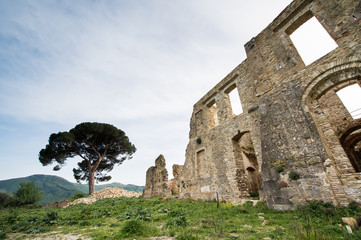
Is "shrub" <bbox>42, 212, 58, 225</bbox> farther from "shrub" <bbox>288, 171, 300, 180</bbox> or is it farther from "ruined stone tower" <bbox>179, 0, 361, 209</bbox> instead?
"shrub" <bbox>288, 171, 300, 180</bbox>

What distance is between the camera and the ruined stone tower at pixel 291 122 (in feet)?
14.7

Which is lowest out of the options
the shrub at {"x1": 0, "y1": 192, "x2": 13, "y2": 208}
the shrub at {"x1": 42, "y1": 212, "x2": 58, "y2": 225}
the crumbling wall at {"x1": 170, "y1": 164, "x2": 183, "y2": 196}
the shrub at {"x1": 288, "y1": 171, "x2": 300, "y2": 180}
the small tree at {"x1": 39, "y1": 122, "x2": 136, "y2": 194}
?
the shrub at {"x1": 42, "y1": 212, "x2": 58, "y2": 225}

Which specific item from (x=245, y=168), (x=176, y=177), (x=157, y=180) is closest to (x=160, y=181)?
(x=157, y=180)

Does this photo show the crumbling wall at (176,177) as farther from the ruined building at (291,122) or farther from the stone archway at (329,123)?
the stone archway at (329,123)

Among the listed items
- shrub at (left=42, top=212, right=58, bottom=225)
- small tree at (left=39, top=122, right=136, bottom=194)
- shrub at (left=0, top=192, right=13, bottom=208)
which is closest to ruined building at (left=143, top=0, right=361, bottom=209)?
shrub at (left=42, top=212, right=58, bottom=225)

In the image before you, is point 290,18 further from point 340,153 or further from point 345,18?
point 340,153

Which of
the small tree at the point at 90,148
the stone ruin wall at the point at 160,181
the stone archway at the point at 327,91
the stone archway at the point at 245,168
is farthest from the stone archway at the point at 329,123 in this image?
the small tree at the point at 90,148

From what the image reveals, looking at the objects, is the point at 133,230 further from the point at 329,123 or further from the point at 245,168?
the point at 245,168

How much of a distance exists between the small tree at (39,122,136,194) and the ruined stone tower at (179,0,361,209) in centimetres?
1591

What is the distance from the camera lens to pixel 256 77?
7.15 m

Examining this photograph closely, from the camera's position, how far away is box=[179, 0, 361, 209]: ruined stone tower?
14.7 ft

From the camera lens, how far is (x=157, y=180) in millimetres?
15180

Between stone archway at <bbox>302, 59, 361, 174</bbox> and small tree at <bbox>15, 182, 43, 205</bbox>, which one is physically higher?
stone archway at <bbox>302, 59, 361, 174</bbox>

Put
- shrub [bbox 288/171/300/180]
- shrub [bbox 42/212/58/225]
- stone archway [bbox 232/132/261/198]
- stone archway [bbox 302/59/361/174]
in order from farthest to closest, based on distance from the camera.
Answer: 1. stone archway [bbox 232/132/261/198]
2. shrub [bbox 42/212/58/225]
3. shrub [bbox 288/171/300/180]
4. stone archway [bbox 302/59/361/174]
